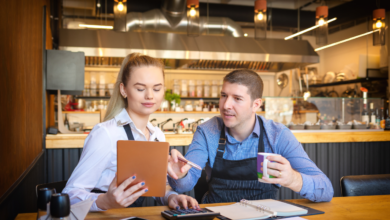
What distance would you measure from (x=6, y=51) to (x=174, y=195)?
2.93ft

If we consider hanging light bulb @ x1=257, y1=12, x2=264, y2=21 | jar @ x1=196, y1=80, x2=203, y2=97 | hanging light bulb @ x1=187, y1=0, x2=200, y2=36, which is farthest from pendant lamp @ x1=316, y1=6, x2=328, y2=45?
jar @ x1=196, y1=80, x2=203, y2=97

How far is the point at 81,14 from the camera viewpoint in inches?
286

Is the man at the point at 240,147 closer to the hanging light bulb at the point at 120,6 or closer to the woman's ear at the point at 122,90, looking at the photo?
the woman's ear at the point at 122,90

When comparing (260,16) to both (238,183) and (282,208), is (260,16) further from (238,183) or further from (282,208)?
(282,208)

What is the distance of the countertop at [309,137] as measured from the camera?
9.25 feet

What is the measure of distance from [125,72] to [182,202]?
0.68 metres

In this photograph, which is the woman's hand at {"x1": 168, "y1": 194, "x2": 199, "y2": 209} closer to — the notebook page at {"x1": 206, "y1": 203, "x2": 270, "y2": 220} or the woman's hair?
the notebook page at {"x1": 206, "y1": 203, "x2": 270, "y2": 220}

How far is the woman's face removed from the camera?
1.43m

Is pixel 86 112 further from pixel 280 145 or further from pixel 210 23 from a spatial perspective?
pixel 280 145

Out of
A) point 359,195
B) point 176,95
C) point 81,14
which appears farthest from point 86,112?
point 359,195

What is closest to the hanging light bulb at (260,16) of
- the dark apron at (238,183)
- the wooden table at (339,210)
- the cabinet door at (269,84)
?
the dark apron at (238,183)

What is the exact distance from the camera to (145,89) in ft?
4.70

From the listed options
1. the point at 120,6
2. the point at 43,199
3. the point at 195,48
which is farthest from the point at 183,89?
the point at 43,199

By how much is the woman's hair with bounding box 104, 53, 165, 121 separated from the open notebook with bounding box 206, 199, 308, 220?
68 centimetres
